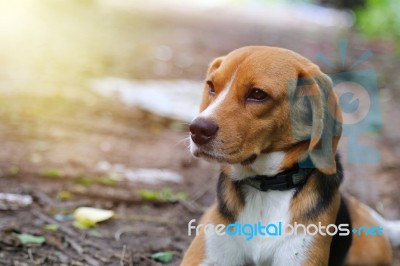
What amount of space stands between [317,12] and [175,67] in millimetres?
18836

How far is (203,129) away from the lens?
2.86 meters

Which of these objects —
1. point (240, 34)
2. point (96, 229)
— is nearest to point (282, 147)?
point (96, 229)

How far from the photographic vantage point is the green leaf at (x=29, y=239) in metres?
3.79

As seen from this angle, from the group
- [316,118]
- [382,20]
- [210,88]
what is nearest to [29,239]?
[210,88]

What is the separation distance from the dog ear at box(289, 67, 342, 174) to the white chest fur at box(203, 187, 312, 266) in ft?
0.87

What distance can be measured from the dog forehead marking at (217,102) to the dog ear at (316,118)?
1.12 feet

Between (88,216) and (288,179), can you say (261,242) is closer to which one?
(288,179)

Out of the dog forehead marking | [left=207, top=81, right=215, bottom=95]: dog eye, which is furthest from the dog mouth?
[left=207, top=81, right=215, bottom=95]: dog eye

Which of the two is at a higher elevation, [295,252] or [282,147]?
[282,147]

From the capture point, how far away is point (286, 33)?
56.2 feet

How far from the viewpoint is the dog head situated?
Answer: 2.91m

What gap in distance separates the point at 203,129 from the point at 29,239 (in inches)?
67.7

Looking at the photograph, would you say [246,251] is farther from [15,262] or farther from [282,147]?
[15,262]

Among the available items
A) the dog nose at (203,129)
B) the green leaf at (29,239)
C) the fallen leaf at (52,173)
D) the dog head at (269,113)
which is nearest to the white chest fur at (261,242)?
the dog head at (269,113)
